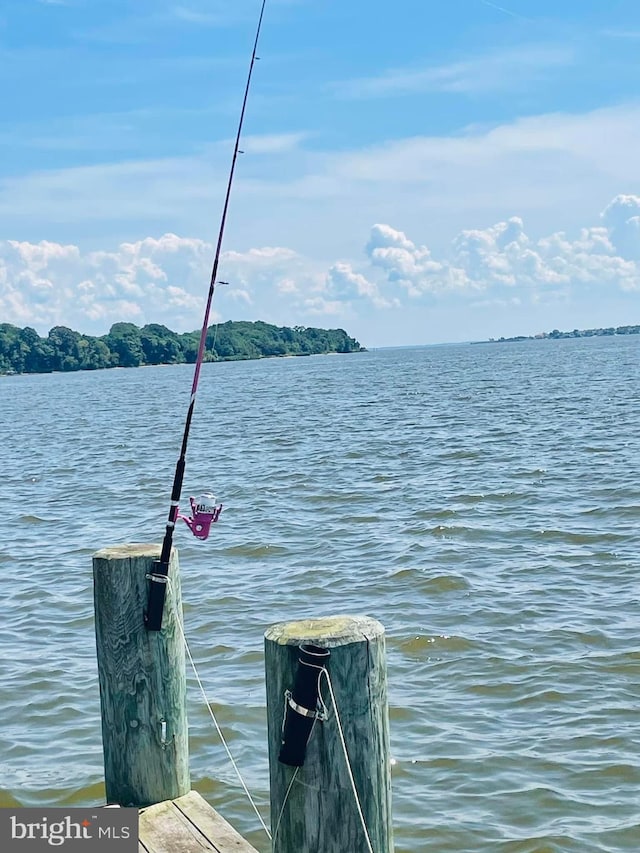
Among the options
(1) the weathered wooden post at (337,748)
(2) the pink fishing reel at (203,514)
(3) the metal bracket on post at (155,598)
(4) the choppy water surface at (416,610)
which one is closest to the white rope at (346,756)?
(1) the weathered wooden post at (337,748)

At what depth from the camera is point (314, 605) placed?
1048cm

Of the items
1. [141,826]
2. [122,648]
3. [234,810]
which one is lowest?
[234,810]

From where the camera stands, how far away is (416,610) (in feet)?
33.4

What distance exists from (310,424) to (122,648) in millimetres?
28402

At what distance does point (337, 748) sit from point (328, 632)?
40 cm

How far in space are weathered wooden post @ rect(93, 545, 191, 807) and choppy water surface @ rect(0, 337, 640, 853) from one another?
1229 mm

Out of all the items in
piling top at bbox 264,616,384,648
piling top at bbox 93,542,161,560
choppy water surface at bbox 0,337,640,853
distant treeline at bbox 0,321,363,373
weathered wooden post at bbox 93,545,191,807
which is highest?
distant treeline at bbox 0,321,363,373

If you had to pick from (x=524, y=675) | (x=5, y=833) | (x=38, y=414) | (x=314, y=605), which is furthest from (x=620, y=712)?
(x=38, y=414)

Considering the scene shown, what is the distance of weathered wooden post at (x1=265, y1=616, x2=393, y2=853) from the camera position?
360 cm

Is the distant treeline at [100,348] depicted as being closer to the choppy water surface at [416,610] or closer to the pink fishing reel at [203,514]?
the choppy water surface at [416,610]

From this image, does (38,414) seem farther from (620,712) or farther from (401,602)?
Result: (620,712)

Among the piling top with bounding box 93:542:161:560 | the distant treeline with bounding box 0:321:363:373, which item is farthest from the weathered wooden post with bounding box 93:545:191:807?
the distant treeline with bounding box 0:321:363:373

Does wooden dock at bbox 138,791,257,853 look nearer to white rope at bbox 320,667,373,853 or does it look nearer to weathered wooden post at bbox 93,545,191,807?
weathered wooden post at bbox 93,545,191,807

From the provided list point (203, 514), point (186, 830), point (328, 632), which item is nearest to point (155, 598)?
point (186, 830)
